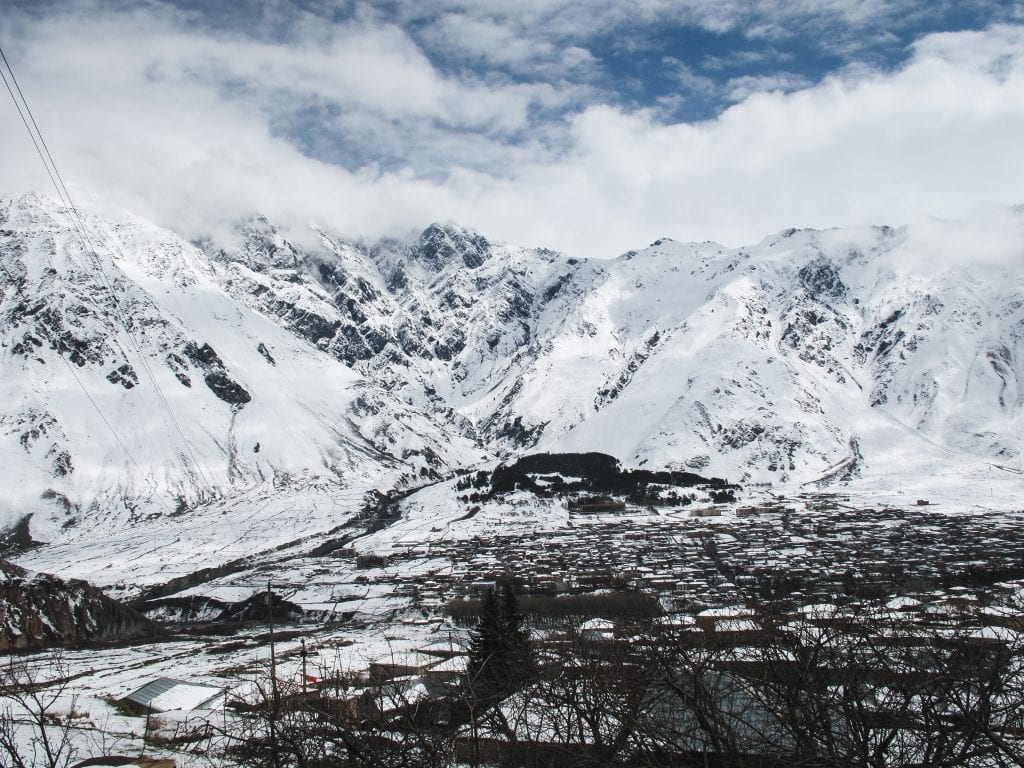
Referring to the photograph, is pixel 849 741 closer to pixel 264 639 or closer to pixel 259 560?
pixel 264 639

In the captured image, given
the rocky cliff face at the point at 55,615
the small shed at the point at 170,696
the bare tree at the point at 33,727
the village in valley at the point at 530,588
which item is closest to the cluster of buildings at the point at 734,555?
the village in valley at the point at 530,588

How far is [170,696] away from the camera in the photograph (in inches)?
1105

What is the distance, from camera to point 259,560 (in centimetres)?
12075

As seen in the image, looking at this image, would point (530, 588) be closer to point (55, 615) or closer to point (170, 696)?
point (55, 615)

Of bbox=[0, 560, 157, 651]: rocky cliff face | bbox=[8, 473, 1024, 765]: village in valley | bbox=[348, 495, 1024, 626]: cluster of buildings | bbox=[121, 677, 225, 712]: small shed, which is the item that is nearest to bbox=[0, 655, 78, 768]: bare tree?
bbox=[8, 473, 1024, 765]: village in valley

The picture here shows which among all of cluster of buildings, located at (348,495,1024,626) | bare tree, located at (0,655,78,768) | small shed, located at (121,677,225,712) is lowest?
cluster of buildings, located at (348,495,1024,626)

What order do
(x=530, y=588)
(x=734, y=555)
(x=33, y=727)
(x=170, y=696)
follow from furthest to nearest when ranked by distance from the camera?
(x=734, y=555) → (x=530, y=588) → (x=170, y=696) → (x=33, y=727)

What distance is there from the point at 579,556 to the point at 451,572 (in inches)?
684

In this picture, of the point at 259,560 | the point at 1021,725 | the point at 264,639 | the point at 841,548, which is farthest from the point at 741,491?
the point at 1021,725

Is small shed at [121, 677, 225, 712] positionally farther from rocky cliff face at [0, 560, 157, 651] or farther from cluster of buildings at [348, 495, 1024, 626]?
cluster of buildings at [348, 495, 1024, 626]

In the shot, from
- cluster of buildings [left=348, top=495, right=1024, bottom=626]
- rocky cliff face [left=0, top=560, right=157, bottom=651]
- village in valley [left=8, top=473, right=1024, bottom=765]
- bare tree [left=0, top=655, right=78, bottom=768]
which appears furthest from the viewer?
cluster of buildings [left=348, top=495, right=1024, bottom=626]

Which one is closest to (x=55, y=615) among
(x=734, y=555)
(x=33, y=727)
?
(x=33, y=727)

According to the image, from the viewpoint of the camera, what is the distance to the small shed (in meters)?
27.1

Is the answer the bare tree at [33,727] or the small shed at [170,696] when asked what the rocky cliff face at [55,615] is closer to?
the small shed at [170,696]
